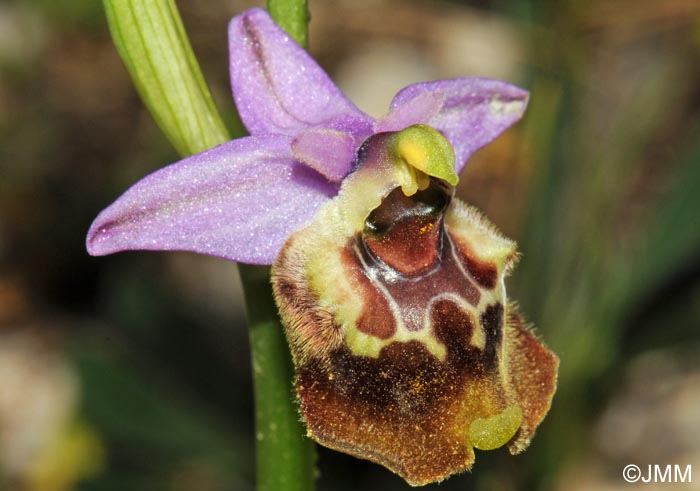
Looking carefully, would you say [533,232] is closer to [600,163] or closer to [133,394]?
[600,163]

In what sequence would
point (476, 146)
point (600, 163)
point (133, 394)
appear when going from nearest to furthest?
point (476, 146) → point (133, 394) → point (600, 163)

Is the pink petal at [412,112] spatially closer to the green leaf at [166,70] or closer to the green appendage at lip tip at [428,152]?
the green appendage at lip tip at [428,152]

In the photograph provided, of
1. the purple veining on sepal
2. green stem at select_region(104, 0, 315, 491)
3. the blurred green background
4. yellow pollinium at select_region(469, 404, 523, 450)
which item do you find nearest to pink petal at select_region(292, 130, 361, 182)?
the purple veining on sepal

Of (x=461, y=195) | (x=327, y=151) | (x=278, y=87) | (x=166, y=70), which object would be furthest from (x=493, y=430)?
(x=461, y=195)

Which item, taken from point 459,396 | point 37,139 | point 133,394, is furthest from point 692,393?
point 37,139

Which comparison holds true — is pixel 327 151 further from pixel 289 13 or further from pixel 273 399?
pixel 273 399

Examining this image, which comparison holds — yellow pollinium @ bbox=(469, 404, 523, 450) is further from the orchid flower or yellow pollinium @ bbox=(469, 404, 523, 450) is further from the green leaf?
the green leaf

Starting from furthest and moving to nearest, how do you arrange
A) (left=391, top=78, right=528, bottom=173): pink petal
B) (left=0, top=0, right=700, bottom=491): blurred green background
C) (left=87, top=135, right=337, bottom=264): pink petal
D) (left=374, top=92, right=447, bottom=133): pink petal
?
(left=0, top=0, right=700, bottom=491): blurred green background, (left=391, top=78, right=528, bottom=173): pink petal, (left=374, top=92, right=447, bottom=133): pink petal, (left=87, top=135, right=337, bottom=264): pink petal
